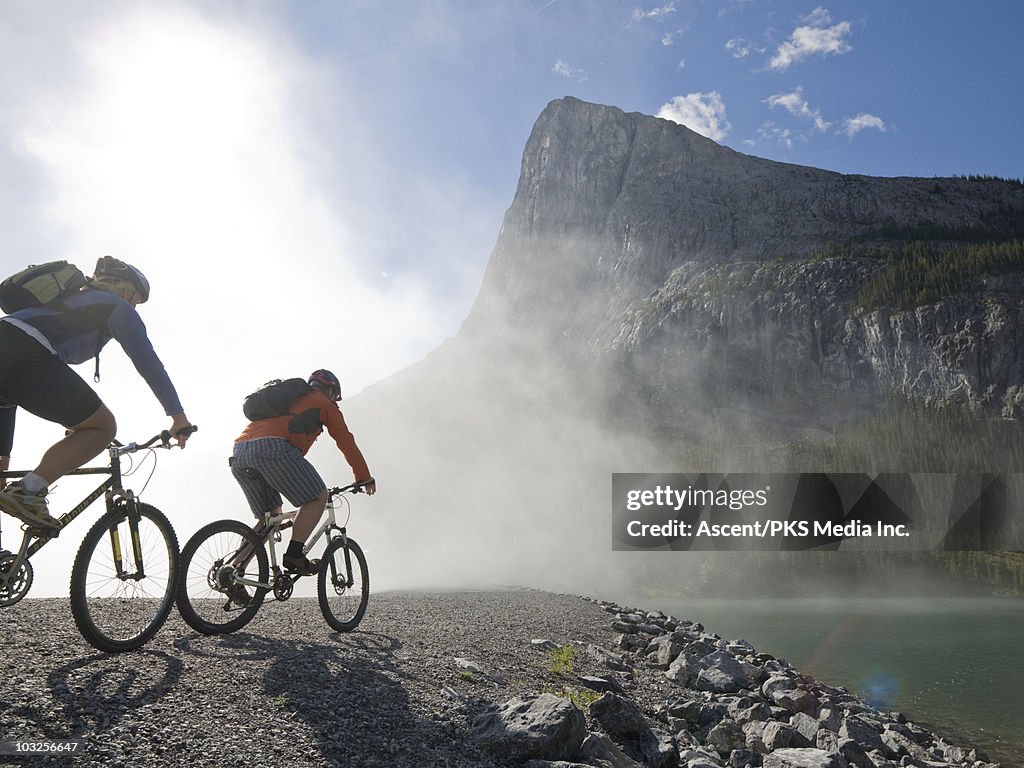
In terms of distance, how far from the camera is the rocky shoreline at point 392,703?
460 centimetres

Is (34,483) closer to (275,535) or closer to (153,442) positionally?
(153,442)

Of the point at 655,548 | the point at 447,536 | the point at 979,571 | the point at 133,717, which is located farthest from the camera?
the point at 447,536

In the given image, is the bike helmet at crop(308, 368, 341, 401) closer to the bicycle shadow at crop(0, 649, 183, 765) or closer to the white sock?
the white sock

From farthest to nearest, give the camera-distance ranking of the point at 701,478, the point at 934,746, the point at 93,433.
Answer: the point at 701,478 → the point at 934,746 → the point at 93,433

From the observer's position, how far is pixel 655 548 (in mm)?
150500

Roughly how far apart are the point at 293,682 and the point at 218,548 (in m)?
2.08

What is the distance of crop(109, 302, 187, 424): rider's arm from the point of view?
19.4ft

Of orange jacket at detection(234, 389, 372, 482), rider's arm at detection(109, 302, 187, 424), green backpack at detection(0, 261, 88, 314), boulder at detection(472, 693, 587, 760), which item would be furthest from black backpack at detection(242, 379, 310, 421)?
boulder at detection(472, 693, 587, 760)

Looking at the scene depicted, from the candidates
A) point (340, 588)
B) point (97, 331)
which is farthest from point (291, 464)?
point (97, 331)

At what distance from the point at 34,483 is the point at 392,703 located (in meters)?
3.93

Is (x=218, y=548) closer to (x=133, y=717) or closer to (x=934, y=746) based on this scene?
(x=133, y=717)

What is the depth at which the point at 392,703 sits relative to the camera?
19.9ft

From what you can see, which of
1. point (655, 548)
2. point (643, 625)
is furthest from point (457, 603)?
point (655, 548)

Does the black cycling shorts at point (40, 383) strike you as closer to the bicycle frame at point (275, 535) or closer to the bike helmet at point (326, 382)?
the bicycle frame at point (275, 535)
